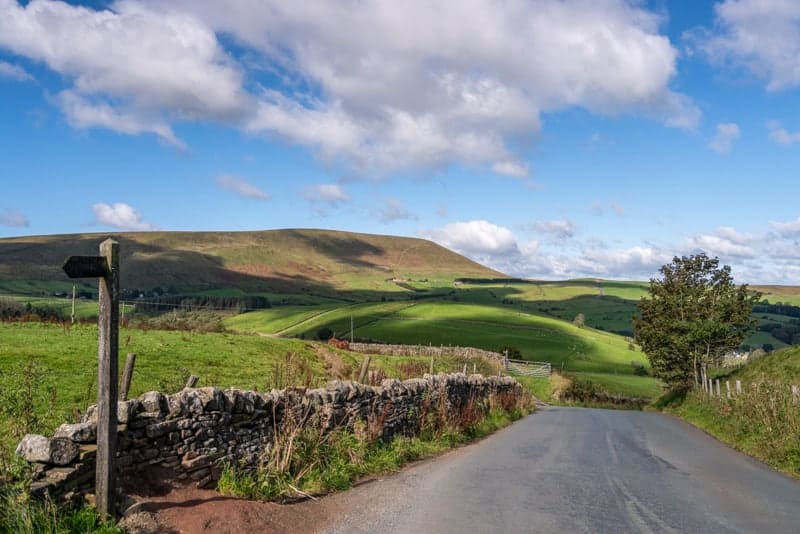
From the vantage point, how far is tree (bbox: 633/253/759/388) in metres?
43.8

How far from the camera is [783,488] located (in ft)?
43.2

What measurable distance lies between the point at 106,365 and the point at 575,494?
8.11 metres

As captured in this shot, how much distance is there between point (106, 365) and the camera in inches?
335

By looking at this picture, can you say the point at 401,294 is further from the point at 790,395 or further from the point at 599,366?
the point at 790,395

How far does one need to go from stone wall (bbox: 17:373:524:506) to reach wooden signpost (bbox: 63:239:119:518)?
0.33m

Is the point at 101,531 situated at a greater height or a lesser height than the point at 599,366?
greater

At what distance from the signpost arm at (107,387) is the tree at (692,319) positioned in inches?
1614

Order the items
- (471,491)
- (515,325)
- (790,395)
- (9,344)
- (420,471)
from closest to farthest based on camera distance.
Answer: (471,491), (420,471), (790,395), (9,344), (515,325)

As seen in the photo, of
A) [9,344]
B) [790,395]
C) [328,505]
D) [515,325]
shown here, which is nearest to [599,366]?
[515,325]

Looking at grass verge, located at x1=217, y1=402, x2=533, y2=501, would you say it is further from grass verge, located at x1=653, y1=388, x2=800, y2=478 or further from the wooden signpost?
grass verge, located at x1=653, y1=388, x2=800, y2=478

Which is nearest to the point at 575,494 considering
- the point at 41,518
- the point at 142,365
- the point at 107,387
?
the point at 107,387

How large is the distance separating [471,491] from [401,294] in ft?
589

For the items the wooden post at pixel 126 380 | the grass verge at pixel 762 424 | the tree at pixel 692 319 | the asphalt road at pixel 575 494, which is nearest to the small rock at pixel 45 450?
the wooden post at pixel 126 380

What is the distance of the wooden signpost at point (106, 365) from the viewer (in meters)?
8.20
